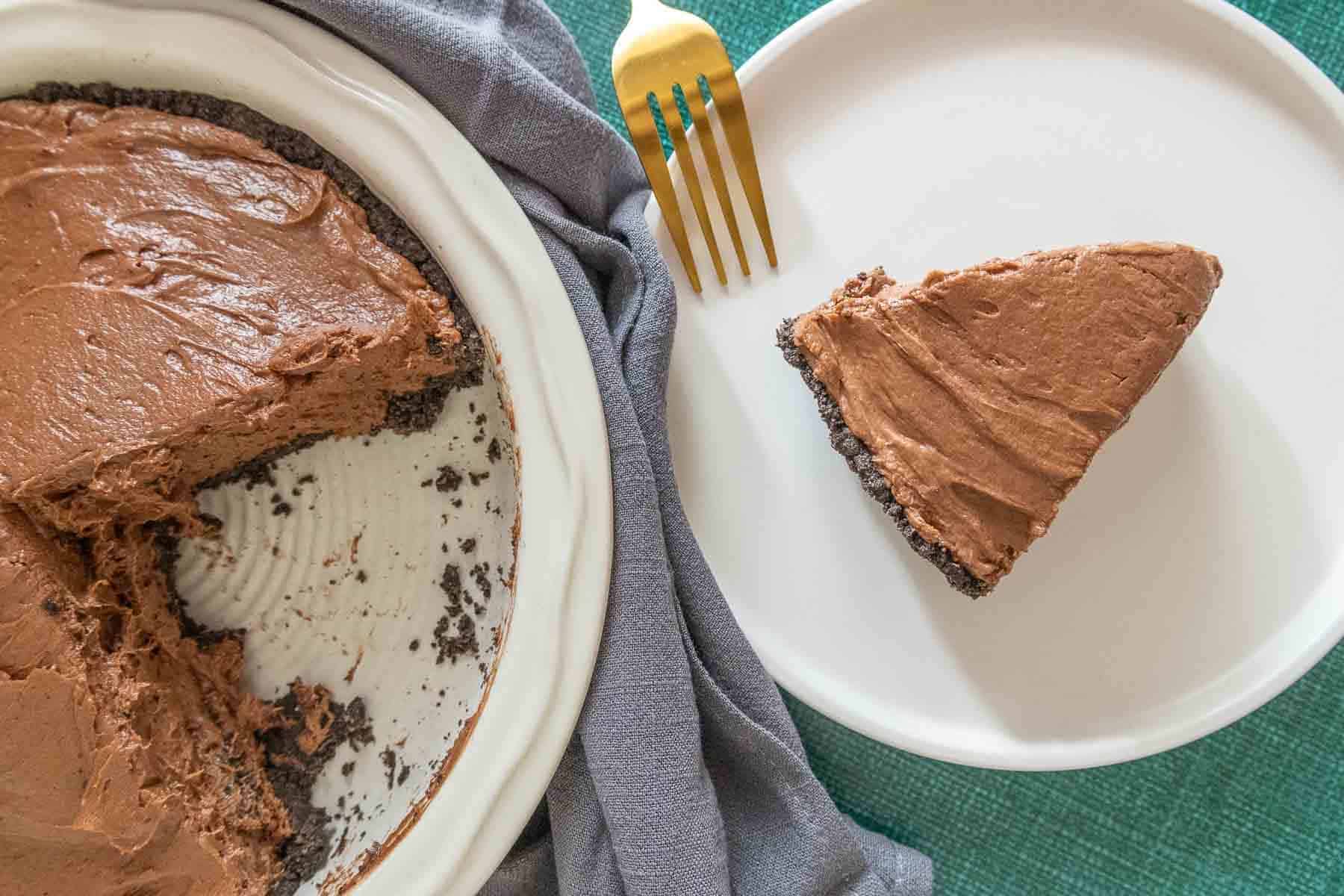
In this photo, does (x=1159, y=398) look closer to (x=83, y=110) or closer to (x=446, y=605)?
(x=446, y=605)

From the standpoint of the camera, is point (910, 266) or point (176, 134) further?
point (910, 266)

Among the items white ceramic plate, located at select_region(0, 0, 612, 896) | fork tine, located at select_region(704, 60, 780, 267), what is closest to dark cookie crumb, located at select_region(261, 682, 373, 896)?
white ceramic plate, located at select_region(0, 0, 612, 896)

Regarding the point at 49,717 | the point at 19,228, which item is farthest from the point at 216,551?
the point at 19,228

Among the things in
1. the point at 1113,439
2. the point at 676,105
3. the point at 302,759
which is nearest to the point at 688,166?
the point at 676,105

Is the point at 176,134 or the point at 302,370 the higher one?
the point at 176,134

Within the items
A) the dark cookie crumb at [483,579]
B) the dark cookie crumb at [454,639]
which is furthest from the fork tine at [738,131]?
the dark cookie crumb at [454,639]

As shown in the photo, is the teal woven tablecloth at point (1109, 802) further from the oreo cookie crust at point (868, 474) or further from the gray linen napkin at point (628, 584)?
the oreo cookie crust at point (868, 474)
